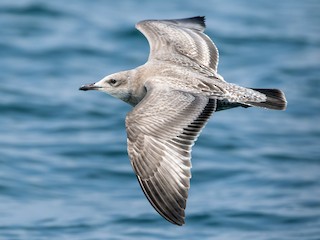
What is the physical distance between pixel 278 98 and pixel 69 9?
33.9ft

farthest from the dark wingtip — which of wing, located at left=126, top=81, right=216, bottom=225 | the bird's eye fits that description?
the bird's eye

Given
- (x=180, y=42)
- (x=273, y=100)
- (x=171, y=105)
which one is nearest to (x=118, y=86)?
(x=171, y=105)

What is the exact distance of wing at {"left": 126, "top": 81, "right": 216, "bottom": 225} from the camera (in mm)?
7422

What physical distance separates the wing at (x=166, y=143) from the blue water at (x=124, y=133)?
2682 mm

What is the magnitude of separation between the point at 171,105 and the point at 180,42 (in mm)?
2013

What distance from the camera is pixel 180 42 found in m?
9.86

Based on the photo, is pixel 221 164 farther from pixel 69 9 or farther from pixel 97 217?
pixel 69 9

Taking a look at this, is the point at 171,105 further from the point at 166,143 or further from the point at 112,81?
the point at 112,81

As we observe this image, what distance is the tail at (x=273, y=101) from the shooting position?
8.29 meters

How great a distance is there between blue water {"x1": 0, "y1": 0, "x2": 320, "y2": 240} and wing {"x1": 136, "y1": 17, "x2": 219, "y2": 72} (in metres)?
2.06

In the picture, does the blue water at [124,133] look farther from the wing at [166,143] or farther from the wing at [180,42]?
the wing at [166,143]

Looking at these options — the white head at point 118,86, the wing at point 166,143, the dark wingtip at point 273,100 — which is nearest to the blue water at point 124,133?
the white head at point 118,86

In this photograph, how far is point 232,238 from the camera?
1036 centimetres

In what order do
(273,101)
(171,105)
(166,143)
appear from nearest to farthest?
(166,143) < (171,105) < (273,101)
